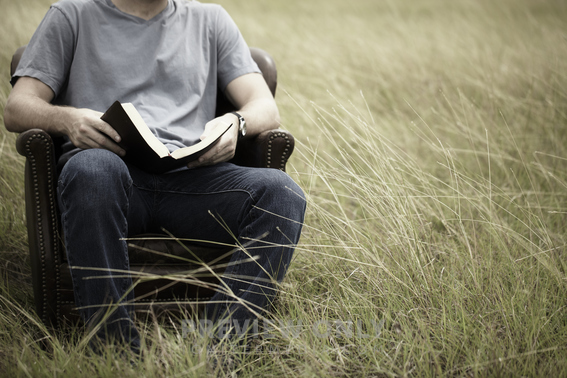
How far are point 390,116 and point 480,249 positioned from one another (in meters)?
2.12

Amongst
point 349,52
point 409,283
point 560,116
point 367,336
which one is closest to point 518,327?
point 409,283

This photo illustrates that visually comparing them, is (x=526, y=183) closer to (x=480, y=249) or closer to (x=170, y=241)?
(x=480, y=249)

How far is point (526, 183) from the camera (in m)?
2.80

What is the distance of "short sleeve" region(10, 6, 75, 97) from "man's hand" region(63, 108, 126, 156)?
0.29m

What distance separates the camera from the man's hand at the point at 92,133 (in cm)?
149

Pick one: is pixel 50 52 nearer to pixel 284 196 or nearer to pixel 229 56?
pixel 229 56

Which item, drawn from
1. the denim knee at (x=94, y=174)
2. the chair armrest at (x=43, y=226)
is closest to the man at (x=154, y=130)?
the denim knee at (x=94, y=174)

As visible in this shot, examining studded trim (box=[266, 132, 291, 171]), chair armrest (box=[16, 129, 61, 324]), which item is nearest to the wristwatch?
studded trim (box=[266, 132, 291, 171])

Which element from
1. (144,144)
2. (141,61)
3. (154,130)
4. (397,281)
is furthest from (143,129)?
(397,281)

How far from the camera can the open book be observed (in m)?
1.43

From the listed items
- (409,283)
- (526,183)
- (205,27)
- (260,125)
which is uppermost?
(205,27)

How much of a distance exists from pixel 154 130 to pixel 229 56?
0.50m

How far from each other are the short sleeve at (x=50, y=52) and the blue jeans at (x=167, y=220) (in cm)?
48

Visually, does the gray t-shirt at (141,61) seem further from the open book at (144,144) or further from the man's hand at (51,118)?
the open book at (144,144)
